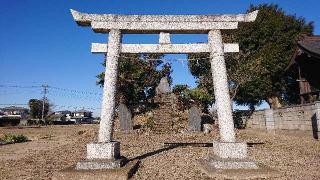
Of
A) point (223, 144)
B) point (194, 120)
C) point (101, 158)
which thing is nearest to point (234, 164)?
point (223, 144)

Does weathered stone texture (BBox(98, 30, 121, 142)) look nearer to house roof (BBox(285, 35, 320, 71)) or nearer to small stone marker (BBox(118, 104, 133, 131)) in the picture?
small stone marker (BBox(118, 104, 133, 131))

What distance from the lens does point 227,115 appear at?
7.97m

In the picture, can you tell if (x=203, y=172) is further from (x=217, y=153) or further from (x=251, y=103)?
(x=251, y=103)

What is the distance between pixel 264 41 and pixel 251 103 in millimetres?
6074

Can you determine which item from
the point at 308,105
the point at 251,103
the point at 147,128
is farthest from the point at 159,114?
the point at 251,103

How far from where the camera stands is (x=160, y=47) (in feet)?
28.4

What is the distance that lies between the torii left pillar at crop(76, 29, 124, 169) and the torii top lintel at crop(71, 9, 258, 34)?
282 mm

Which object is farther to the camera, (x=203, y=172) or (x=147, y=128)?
(x=147, y=128)

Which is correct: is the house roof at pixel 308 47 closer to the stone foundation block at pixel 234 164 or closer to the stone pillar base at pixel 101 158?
the stone foundation block at pixel 234 164

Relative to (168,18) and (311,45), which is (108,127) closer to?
(168,18)

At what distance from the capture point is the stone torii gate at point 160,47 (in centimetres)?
795

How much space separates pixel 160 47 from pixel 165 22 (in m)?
0.73

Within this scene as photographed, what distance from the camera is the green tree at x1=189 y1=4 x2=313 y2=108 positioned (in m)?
24.7

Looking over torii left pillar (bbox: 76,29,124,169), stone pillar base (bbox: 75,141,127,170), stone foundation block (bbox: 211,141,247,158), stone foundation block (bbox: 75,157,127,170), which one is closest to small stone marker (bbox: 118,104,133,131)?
torii left pillar (bbox: 76,29,124,169)
